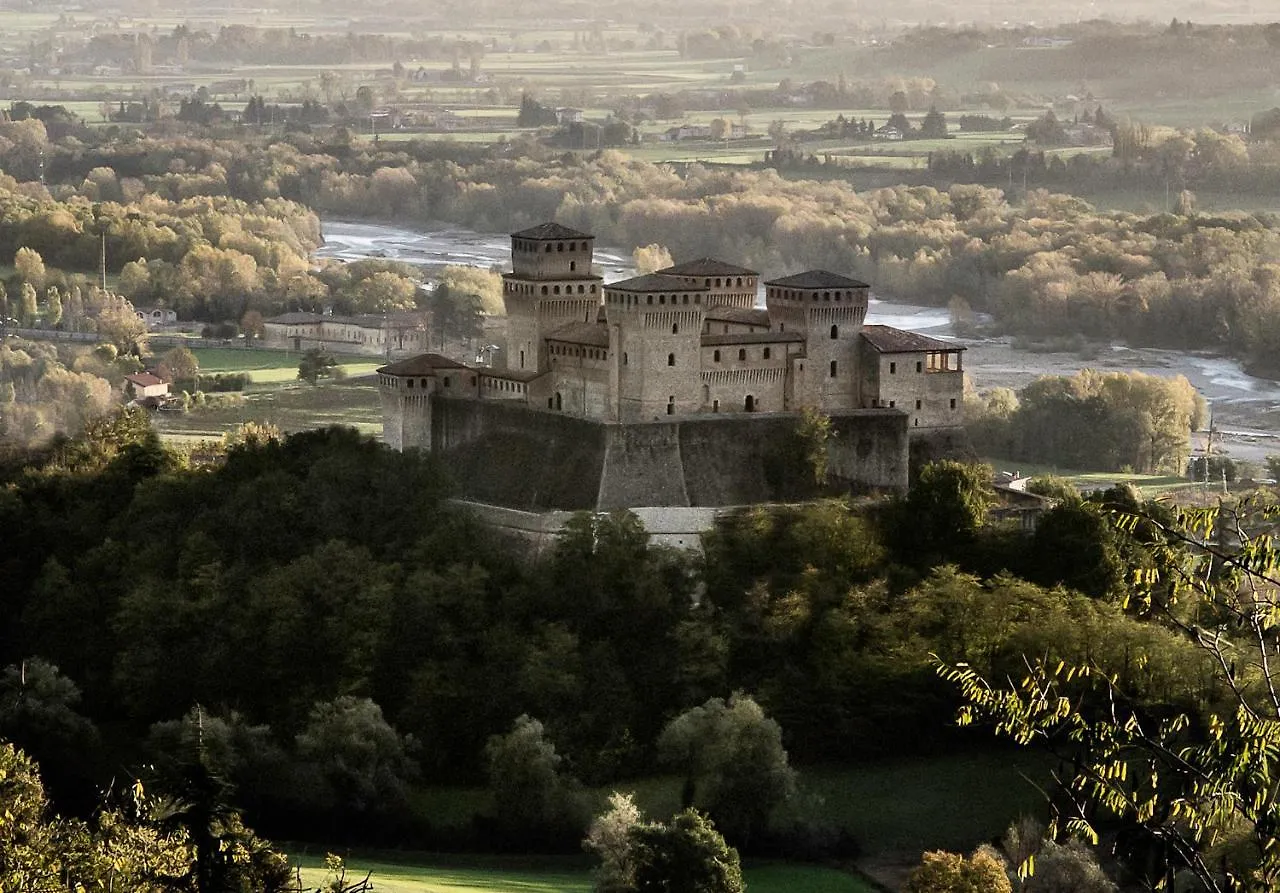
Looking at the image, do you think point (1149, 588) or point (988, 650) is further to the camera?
point (988, 650)

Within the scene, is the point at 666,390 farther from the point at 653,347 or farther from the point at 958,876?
the point at 958,876

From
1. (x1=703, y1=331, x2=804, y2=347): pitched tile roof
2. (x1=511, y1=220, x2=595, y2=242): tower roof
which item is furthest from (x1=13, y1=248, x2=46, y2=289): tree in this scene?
(x1=703, y1=331, x2=804, y2=347): pitched tile roof

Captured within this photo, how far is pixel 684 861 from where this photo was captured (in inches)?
1211

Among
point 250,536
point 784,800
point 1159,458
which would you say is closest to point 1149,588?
point 784,800

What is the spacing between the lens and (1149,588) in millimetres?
16234

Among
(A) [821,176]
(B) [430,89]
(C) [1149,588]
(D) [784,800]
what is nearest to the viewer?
(C) [1149,588]

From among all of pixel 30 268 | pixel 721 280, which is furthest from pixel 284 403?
pixel 721 280

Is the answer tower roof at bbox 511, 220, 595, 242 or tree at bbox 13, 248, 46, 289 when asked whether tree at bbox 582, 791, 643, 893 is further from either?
tree at bbox 13, 248, 46, 289

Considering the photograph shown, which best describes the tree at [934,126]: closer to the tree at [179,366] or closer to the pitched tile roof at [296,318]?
the pitched tile roof at [296,318]

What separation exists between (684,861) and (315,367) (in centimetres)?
3849

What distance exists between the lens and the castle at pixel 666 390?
38125 mm

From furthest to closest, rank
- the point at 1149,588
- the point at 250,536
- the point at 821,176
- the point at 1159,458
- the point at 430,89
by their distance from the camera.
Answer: the point at 430,89 < the point at 821,176 < the point at 1159,458 < the point at 250,536 < the point at 1149,588

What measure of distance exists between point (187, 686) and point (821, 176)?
76.3 m

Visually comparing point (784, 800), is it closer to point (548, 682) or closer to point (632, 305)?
point (548, 682)
